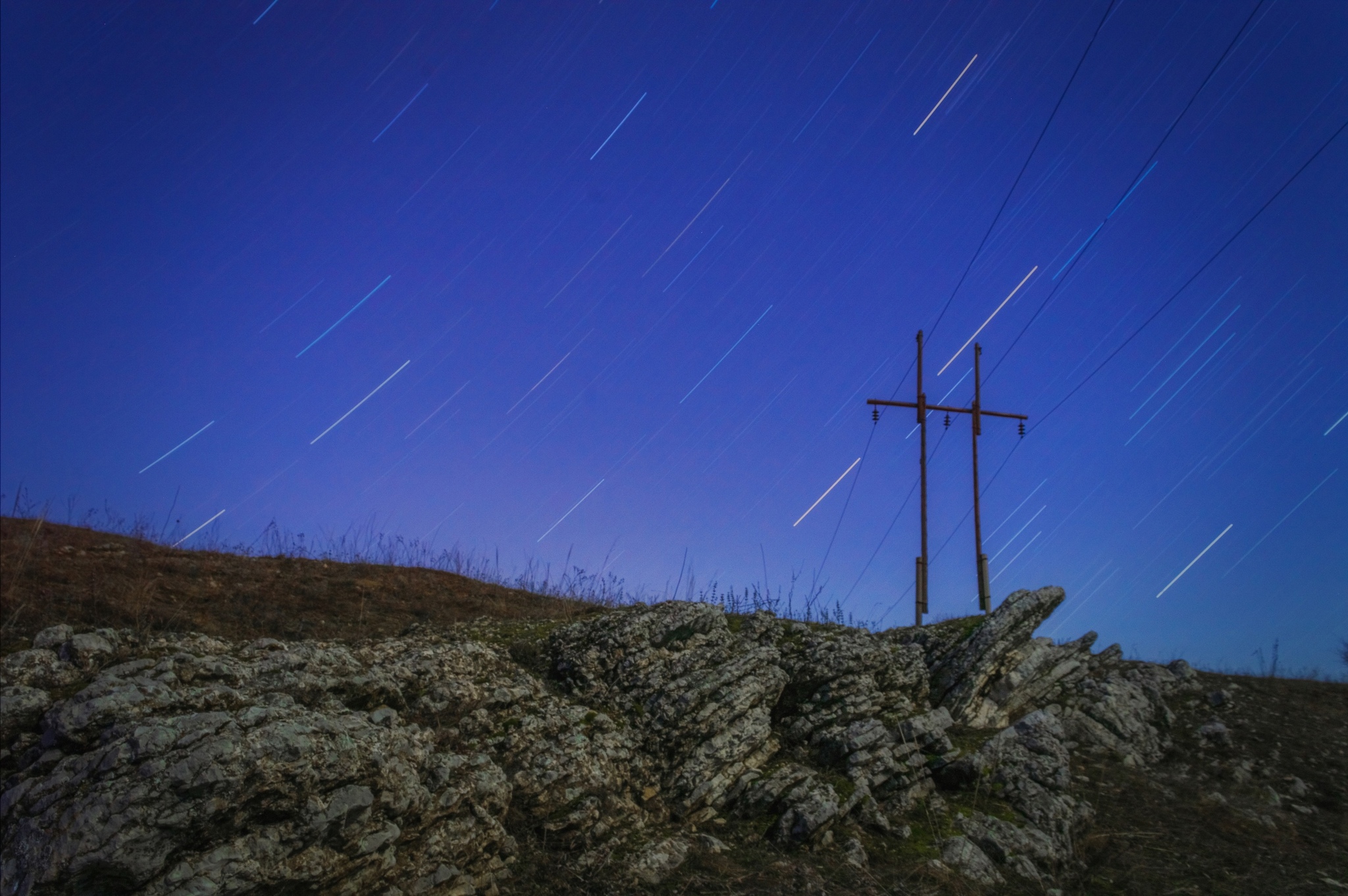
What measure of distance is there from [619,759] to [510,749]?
1.28 m

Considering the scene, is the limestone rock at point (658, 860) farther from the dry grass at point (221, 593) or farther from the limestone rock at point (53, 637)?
the dry grass at point (221, 593)

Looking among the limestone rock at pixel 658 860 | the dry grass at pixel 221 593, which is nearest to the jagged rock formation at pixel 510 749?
the limestone rock at pixel 658 860

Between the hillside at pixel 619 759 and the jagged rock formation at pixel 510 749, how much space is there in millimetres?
26

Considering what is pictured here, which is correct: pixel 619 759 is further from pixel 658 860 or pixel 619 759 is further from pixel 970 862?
pixel 970 862

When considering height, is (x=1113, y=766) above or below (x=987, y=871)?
above

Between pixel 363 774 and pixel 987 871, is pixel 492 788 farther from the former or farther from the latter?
pixel 987 871

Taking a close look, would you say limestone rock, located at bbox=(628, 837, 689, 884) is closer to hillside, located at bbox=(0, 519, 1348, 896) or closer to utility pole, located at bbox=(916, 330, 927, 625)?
hillside, located at bbox=(0, 519, 1348, 896)

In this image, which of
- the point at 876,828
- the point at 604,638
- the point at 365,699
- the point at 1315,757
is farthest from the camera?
the point at 1315,757

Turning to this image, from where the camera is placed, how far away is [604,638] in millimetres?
10250

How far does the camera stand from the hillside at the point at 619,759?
17.8ft

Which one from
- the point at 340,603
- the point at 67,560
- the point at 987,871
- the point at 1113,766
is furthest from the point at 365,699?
the point at 67,560

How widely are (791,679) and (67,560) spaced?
52.1 ft

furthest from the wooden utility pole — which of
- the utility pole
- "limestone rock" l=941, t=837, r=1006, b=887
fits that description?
"limestone rock" l=941, t=837, r=1006, b=887

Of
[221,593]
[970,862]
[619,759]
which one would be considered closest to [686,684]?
[619,759]
